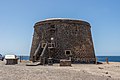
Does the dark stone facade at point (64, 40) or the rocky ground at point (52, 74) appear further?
the dark stone facade at point (64, 40)

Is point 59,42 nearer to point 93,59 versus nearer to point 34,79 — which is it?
point 93,59

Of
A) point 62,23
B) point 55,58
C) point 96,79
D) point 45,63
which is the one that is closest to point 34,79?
point 96,79

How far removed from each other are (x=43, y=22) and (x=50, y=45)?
3794mm

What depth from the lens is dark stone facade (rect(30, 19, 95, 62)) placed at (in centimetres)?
2561

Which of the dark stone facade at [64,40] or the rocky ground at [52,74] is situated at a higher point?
the dark stone facade at [64,40]

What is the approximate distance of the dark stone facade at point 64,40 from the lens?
84.0ft

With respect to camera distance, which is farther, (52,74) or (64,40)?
(64,40)

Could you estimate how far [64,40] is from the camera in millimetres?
25984

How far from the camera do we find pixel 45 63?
76.8 ft

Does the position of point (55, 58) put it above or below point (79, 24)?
below

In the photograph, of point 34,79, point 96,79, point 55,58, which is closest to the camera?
point 34,79

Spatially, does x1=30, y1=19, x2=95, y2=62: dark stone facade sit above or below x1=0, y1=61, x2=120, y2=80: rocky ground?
above

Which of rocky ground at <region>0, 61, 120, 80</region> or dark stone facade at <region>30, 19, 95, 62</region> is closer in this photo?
rocky ground at <region>0, 61, 120, 80</region>

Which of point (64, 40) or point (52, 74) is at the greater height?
point (64, 40)
